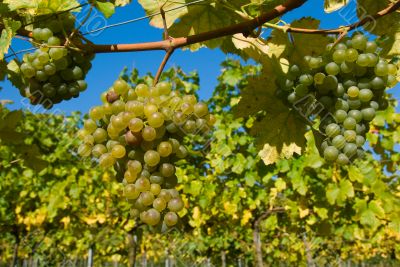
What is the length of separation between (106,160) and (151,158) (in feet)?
0.60

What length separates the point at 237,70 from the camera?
7609mm

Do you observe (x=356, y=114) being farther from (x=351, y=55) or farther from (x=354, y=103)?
(x=351, y=55)

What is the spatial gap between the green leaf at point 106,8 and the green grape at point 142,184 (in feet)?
2.32

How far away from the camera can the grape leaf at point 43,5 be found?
1631 millimetres

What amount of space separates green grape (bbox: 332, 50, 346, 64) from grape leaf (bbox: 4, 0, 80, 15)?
100 centimetres

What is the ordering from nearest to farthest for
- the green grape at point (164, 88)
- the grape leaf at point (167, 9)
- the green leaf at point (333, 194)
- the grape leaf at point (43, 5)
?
the green grape at point (164, 88) < the grape leaf at point (43, 5) < the grape leaf at point (167, 9) < the green leaf at point (333, 194)

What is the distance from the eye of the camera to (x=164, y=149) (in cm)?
137

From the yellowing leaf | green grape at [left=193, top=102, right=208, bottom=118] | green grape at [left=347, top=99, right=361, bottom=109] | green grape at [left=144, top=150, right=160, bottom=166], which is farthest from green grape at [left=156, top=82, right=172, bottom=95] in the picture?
the yellowing leaf

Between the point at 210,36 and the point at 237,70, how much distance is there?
246 inches

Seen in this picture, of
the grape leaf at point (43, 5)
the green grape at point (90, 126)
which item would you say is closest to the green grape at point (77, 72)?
the grape leaf at point (43, 5)

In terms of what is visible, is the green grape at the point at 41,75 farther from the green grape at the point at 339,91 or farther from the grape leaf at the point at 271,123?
the green grape at the point at 339,91

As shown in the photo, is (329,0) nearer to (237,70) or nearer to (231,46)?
(231,46)

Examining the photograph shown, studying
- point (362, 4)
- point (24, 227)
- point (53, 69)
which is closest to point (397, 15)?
point (362, 4)

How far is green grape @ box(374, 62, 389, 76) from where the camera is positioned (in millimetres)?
1466
